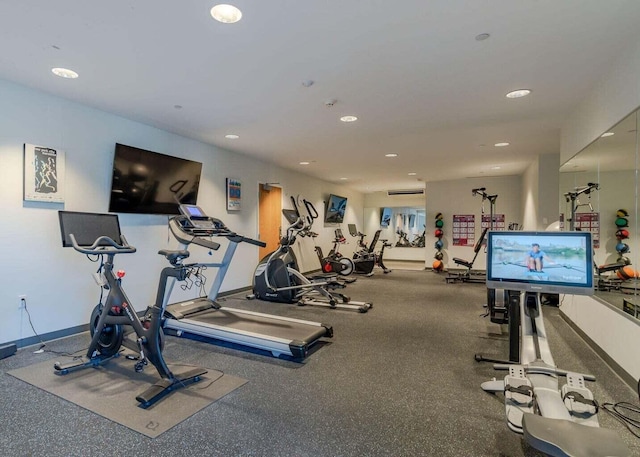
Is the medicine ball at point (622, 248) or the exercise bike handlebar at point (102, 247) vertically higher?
the medicine ball at point (622, 248)

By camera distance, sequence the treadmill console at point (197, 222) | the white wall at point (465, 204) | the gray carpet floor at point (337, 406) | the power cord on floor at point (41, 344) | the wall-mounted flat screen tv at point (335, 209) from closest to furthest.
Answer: the gray carpet floor at point (337, 406) → the power cord on floor at point (41, 344) → the treadmill console at point (197, 222) → the white wall at point (465, 204) → the wall-mounted flat screen tv at point (335, 209)

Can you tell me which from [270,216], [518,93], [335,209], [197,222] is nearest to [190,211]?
[197,222]

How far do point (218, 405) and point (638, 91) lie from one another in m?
3.76

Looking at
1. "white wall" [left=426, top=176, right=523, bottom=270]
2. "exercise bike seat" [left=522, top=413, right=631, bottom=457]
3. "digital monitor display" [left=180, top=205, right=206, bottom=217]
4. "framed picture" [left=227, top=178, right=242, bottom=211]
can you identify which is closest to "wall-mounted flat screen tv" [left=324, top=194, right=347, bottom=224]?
"white wall" [left=426, top=176, right=523, bottom=270]

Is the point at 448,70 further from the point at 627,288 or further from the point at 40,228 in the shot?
the point at 40,228

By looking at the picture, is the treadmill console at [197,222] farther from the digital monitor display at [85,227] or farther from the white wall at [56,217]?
the white wall at [56,217]

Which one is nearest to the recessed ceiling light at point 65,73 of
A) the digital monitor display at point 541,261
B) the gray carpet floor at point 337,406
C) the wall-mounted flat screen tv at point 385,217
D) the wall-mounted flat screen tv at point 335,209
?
the gray carpet floor at point 337,406

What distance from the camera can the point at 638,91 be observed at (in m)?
2.42

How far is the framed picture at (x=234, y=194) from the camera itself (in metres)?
5.96

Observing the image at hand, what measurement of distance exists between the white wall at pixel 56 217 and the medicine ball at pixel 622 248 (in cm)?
521

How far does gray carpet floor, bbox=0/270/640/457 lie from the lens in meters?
1.90

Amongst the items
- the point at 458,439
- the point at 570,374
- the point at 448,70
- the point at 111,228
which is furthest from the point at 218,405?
the point at 448,70

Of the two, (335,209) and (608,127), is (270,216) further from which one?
(608,127)

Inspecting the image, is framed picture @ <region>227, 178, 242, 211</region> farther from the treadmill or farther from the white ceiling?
the treadmill
